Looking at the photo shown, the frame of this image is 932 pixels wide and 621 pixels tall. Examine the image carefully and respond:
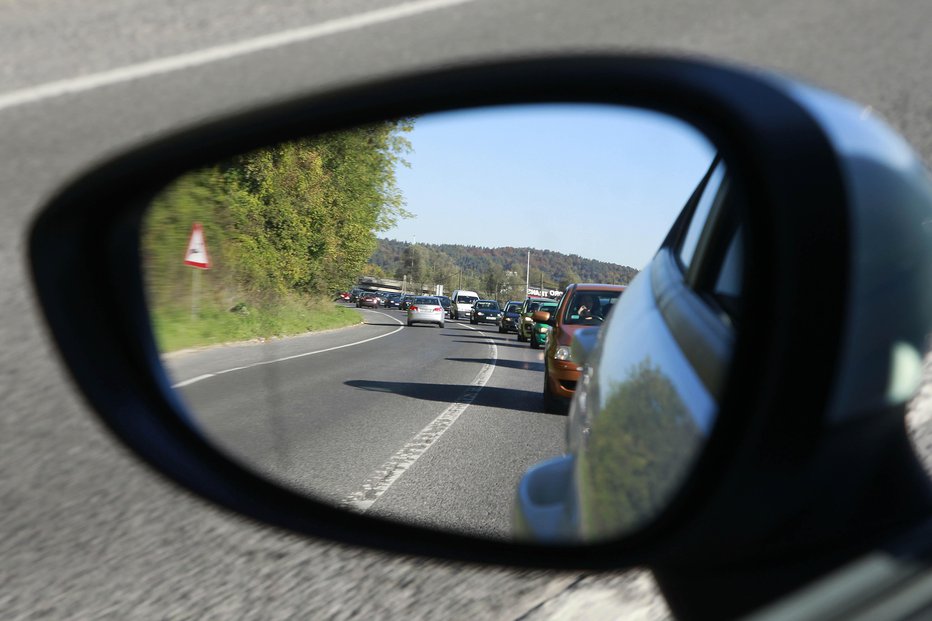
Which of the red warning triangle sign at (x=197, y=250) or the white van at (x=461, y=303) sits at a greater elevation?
the red warning triangle sign at (x=197, y=250)

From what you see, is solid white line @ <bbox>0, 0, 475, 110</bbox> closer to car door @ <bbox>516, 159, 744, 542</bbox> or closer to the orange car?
the orange car

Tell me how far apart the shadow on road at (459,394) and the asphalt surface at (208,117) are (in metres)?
3.33

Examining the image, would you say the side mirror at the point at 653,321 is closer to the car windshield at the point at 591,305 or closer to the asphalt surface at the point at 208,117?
the car windshield at the point at 591,305

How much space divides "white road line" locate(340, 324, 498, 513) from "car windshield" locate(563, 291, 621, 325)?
84 cm

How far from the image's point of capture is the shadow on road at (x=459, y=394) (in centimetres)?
998

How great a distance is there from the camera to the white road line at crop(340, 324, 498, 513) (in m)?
4.90

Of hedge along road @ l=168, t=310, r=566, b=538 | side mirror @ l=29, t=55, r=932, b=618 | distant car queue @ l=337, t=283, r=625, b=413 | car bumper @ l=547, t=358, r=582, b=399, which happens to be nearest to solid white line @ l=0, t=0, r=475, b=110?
hedge along road @ l=168, t=310, r=566, b=538

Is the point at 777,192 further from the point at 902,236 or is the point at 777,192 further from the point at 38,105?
the point at 38,105

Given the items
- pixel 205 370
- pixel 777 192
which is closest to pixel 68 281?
pixel 205 370

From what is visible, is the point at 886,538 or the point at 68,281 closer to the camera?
the point at 886,538

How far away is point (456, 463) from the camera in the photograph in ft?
20.8

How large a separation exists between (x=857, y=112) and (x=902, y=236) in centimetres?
26

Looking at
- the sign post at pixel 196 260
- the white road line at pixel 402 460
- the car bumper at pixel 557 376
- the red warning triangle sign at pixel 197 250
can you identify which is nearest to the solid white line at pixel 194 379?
the sign post at pixel 196 260

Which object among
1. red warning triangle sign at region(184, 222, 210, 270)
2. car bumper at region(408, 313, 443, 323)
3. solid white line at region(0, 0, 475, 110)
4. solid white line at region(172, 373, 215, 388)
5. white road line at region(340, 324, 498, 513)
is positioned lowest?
car bumper at region(408, 313, 443, 323)
